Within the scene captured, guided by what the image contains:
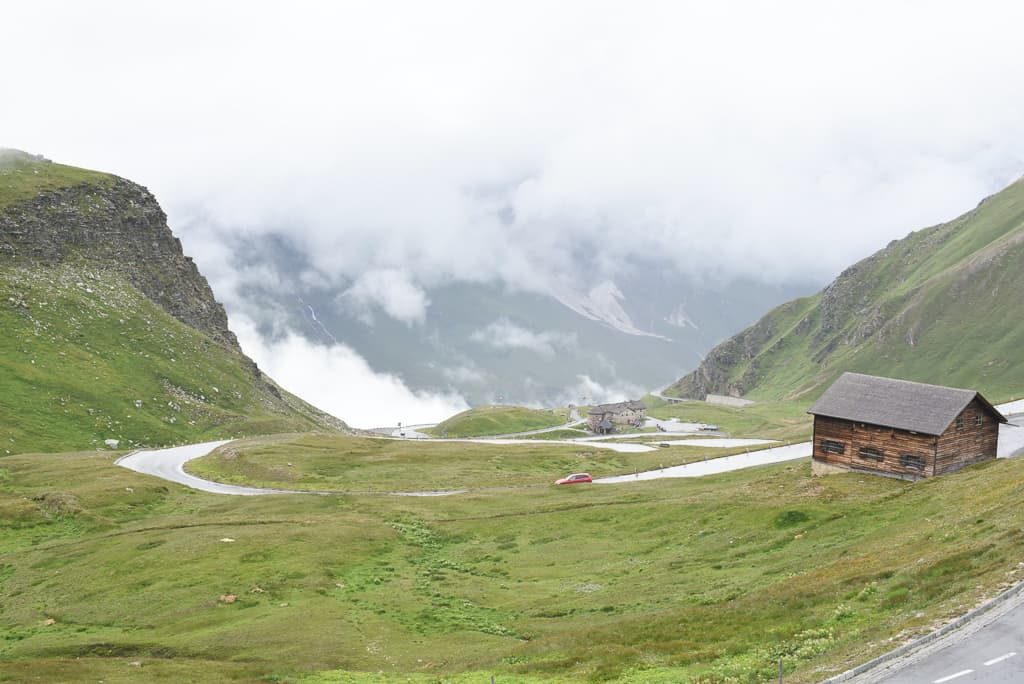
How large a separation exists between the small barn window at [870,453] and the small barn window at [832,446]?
5.62ft

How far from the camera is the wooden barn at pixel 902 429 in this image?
69.9 metres

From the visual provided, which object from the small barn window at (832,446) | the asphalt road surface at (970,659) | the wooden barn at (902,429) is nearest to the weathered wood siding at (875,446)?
the wooden barn at (902,429)

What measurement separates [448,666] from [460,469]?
82.8m

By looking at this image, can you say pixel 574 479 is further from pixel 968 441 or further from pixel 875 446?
pixel 968 441

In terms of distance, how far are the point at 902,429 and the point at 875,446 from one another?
3668 millimetres

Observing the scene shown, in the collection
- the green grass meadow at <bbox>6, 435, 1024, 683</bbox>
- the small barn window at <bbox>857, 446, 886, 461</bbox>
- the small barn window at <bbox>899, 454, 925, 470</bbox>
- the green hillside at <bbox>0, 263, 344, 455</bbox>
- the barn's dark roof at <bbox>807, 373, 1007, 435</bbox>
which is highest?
the green hillside at <bbox>0, 263, 344, 455</bbox>

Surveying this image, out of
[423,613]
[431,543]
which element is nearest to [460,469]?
[431,543]

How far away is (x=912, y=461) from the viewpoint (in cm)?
7050

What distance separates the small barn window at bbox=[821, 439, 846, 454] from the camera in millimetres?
76387

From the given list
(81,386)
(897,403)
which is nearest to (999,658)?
(897,403)

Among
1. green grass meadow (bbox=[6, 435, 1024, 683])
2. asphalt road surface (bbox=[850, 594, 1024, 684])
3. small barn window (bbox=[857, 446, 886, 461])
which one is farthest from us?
small barn window (bbox=[857, 446, 886, 461])

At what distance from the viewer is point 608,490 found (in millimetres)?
94625

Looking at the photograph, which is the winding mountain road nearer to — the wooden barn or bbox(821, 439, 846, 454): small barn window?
bbox(821, 439, 846, 454): small barn window

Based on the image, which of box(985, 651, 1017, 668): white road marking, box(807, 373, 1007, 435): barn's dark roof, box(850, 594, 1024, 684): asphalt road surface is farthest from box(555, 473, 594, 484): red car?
box(985, 651, 1017, 668): white road marking
